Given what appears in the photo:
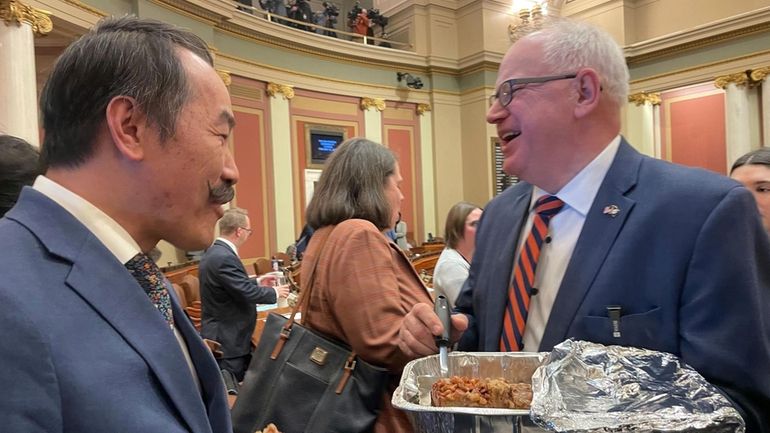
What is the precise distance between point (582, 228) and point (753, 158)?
63.6 inches

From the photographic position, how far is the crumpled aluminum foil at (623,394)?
3.01 feet

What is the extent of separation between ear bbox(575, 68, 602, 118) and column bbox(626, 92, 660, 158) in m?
13.1

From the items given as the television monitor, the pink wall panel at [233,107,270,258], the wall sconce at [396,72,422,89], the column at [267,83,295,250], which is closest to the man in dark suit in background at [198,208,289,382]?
the pink wall panel at [233,107,270,258]

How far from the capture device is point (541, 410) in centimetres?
98

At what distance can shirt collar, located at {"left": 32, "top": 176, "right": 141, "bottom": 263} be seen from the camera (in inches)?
34.4

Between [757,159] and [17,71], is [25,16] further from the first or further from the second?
[757,159]

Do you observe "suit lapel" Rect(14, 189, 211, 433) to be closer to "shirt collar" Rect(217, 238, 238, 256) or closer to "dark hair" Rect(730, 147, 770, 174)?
"dark hair" Rect(730, 147, 770, 174)

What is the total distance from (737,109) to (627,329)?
12515 millimetres

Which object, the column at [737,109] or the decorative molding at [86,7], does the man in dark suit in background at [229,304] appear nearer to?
the decorative molding at [86,7]

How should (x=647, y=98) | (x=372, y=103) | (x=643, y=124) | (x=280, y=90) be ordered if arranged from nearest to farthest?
(x=280, y=90) < (x=372, y=103) < (x=647, y=98) < (x=643, y=124)

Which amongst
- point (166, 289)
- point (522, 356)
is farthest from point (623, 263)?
point (166, 289)

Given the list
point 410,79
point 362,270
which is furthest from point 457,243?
point 410,79

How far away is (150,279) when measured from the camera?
0.97m

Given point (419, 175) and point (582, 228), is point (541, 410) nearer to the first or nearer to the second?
point (582, 228)
